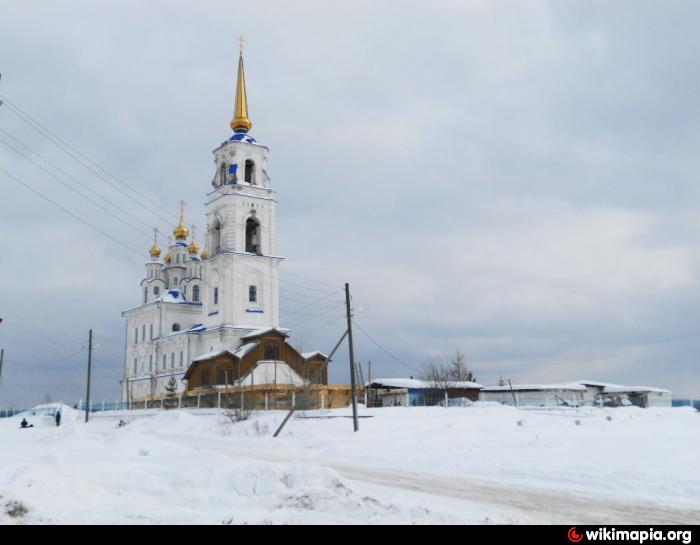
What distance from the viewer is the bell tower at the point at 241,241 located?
2315 inches

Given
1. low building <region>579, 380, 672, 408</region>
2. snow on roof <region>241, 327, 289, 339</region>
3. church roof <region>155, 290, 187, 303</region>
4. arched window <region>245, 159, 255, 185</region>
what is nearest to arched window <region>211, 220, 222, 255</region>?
arched window <region>245, 159, 255, 185</region>

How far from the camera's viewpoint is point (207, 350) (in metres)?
59.7

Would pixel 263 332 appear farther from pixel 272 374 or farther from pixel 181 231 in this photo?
pixel 181 231

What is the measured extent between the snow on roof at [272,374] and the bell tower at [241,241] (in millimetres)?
7160

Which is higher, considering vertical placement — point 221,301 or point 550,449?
point 221,301

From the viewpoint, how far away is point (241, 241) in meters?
59.8

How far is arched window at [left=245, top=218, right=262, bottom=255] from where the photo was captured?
61281 millimetres

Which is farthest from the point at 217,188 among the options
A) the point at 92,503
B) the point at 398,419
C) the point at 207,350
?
the point at 92,503

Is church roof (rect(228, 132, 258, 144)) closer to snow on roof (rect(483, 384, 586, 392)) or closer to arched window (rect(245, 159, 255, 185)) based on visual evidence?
arched window (rect(245, 159, 255, 185))

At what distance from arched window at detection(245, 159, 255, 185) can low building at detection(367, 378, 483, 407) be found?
2323cm

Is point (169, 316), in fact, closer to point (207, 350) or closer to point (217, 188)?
point (207, 350)
